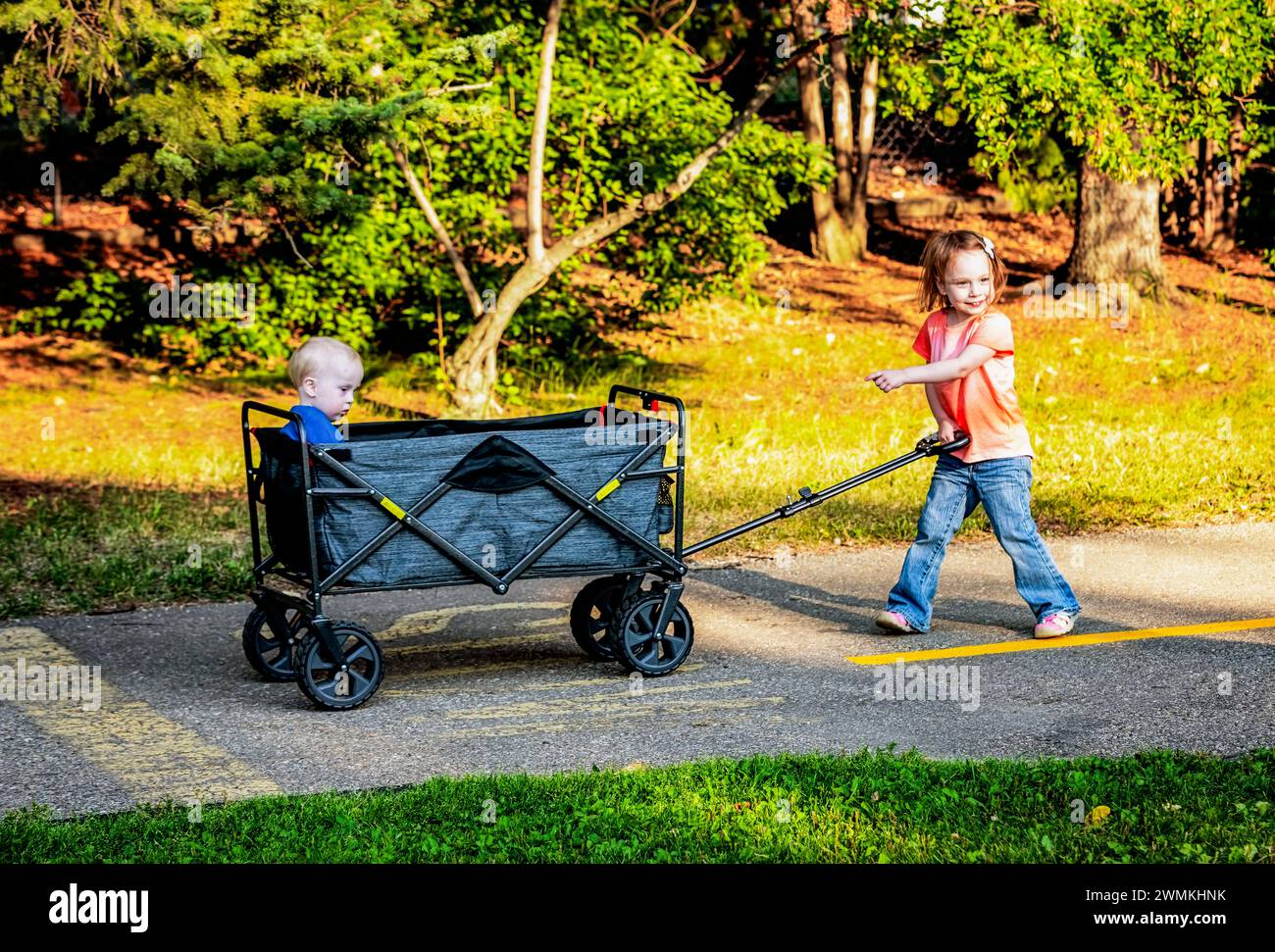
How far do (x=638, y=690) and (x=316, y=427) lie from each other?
1502 mm

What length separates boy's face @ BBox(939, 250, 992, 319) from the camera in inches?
246

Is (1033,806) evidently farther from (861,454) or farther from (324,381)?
(861,454)

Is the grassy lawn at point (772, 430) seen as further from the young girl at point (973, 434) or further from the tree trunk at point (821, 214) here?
the young girl at point (973, 434)

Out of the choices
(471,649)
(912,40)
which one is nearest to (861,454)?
(912,40)

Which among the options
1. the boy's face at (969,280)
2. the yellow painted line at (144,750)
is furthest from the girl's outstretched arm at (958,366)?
the yellow painted line at (144,750)

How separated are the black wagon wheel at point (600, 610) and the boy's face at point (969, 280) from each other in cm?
174

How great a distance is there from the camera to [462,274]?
38.8 ft

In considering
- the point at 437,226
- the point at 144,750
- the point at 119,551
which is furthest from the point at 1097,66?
the point at 144,750

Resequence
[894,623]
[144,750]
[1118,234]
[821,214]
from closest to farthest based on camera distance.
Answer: [144,750] < [894,623] < [1118,234] < [821,214]

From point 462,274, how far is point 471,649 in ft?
18.9

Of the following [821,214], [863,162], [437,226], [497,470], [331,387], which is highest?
[863,162]

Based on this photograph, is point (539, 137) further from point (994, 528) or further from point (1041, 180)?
point (1041, 180)

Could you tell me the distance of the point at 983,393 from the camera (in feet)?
20.9

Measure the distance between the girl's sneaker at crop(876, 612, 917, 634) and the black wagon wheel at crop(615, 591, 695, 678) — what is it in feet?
3.29
